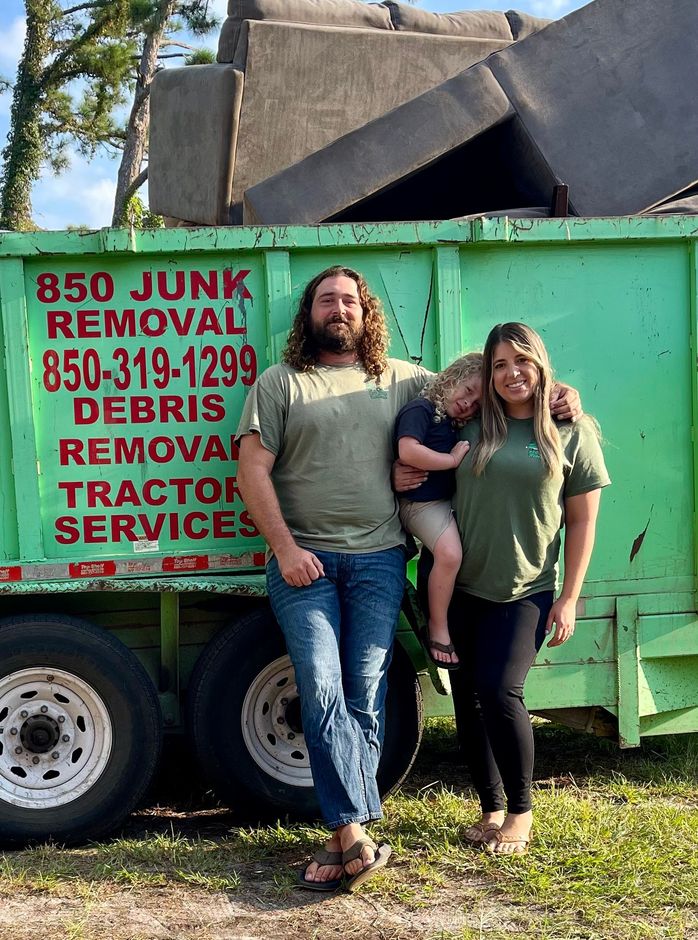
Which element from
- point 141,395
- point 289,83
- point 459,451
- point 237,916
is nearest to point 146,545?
point 141,395

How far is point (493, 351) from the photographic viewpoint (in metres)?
3.94

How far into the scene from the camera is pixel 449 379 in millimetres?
4023

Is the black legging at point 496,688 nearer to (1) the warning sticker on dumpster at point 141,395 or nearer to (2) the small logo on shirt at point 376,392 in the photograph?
(2) the small logo on shirt at point 376,392

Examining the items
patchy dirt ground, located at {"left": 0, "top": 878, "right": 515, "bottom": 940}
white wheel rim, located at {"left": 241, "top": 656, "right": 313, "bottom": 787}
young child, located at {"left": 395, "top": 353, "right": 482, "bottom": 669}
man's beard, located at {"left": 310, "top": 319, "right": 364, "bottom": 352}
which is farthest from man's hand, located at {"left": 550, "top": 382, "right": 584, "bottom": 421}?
patchy dirt ground, located at {"left": 0, "top": 878, "right": 515, "bottom": 940}

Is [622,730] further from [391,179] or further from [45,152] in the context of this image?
[45,152]

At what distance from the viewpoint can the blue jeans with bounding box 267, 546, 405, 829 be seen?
3.74 meters

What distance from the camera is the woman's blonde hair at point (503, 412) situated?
386 centimetres

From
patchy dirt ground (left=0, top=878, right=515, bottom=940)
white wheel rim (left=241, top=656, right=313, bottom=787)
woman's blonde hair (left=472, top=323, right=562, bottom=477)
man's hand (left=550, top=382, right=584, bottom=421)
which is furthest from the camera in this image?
white wheel rim (left=241, top=656, right=313, bottom=787)

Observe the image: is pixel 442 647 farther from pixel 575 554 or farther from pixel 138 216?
pixel 138 216

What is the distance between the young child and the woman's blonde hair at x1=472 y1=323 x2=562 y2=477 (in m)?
0.07

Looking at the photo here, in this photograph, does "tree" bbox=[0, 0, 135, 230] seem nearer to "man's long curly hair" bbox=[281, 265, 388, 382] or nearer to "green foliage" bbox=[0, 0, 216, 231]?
"green foliage" bbox=[0, 0, 216, 231]

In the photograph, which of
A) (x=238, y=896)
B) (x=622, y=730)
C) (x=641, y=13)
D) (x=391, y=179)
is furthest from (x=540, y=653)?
(x=641, y=13)

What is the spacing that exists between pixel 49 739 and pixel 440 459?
1.93 meters

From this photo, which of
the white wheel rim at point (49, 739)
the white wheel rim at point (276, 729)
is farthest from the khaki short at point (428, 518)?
the white wheel rim at point (49, 739)
